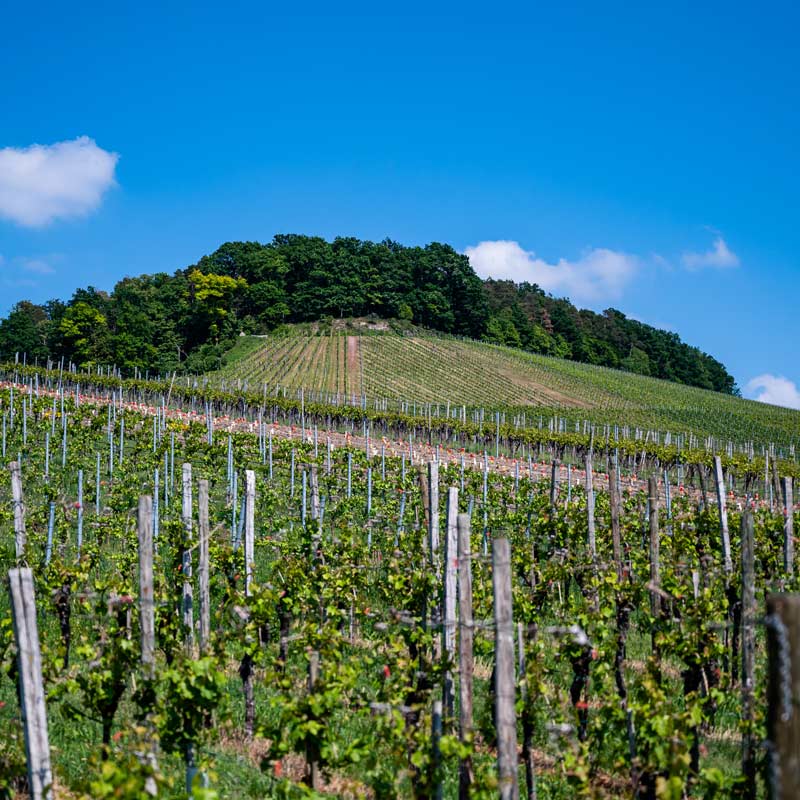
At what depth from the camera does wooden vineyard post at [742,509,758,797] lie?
611 centimetres

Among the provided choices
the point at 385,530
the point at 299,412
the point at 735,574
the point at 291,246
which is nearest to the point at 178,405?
the point at 299,412

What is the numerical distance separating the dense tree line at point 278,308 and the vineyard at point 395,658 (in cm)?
5899

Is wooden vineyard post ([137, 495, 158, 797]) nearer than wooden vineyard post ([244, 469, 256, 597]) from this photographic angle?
Yes

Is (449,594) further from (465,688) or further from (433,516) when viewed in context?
(433,516)

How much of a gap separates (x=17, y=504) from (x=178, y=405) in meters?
34.5

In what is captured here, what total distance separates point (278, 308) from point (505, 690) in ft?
259

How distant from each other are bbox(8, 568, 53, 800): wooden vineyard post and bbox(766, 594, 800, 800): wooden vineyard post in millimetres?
4382

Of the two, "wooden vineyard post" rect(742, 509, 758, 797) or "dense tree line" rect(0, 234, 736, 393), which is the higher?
"dense tree line" rect(0, 234, 736, 393)

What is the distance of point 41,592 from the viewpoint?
9.42 m

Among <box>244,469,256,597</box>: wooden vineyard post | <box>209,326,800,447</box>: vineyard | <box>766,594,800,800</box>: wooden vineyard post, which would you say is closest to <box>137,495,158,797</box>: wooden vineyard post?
<box>244,469,256,597</box>: wooden vineyard post

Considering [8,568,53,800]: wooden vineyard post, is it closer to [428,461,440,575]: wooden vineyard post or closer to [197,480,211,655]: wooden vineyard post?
[197,480,211,655]: wooden vineyard post

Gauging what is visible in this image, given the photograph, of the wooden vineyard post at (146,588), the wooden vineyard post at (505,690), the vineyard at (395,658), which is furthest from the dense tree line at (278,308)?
the wooden vineyard post at (505,690)

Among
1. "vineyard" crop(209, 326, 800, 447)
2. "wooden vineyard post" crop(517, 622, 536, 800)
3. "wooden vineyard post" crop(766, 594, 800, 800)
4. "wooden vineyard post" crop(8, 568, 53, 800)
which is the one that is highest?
"vineyard" crop(209, 326, 800, 447)

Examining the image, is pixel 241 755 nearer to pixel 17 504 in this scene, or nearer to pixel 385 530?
pixel 17 504
